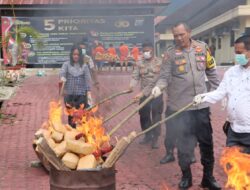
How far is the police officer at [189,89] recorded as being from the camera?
15.5 feet

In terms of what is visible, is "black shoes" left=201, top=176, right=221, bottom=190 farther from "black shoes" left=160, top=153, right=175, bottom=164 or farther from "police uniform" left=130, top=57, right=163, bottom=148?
"police uniform" left=130, top=57, right=163, bottom=148

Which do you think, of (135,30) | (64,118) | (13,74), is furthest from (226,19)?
(64,118)

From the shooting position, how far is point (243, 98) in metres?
3.85

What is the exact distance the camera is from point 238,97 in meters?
3.88

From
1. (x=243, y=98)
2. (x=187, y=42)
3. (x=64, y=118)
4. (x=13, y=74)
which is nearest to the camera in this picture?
(x=243, y=98)

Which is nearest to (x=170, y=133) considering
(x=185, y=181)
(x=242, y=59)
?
(x=185, y=181)

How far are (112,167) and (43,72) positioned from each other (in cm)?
1455

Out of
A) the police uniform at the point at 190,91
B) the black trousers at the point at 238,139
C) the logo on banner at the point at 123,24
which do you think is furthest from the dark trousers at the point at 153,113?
the logo on banner at the point at 123,24

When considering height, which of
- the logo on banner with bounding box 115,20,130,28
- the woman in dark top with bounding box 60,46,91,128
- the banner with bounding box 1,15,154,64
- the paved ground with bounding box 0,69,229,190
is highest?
the logo on banner with bounding box 115,20,130,28

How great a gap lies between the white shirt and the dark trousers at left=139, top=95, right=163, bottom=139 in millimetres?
2921

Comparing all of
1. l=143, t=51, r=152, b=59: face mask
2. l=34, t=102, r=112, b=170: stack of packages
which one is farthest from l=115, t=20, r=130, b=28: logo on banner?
l=34, t=102, r=112, b=170: stack of packages

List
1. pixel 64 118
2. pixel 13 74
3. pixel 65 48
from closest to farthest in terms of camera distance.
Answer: pixel 64 118 → pixel 13 74 → pixel 65 48

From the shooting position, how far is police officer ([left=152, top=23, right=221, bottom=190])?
15.5ft

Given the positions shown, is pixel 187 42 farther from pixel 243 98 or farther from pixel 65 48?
pixel 65 48
